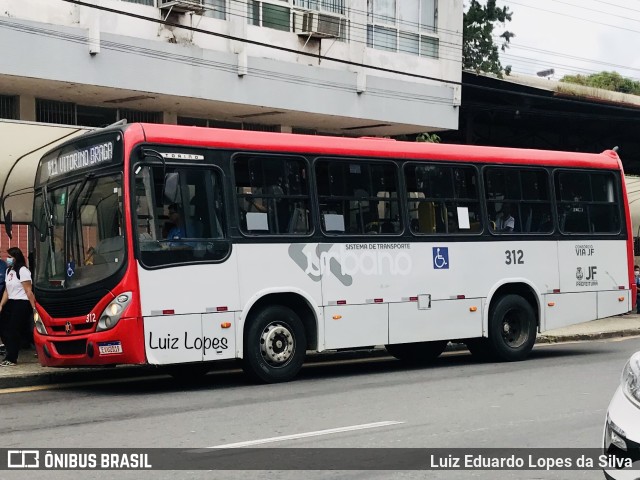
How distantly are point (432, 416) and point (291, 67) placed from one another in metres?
14.0

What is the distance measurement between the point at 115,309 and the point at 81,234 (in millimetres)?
1227

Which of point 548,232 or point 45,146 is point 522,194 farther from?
point 45,146

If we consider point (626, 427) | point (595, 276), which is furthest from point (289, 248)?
point (626, 427)

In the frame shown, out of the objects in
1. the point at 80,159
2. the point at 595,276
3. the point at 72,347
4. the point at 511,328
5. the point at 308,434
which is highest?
the point at 80,159

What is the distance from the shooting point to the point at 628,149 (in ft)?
145

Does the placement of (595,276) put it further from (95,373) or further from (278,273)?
(95,373)

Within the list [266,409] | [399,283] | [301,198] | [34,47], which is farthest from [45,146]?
[266,409]

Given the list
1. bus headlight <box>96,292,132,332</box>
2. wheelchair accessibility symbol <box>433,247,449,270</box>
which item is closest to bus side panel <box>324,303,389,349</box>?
wheelchair accessibility symbol <box>433,247,449,270</box>

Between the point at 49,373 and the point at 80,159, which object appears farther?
the point at 49,373

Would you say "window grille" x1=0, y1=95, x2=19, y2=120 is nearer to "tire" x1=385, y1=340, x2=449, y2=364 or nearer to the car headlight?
"tire" x1=385, y1=340, x2=449, y2=364

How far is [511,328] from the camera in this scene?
16.7 metres

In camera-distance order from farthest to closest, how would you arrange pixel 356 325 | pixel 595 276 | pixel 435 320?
pixel 595 276
pixel 435 320
pixel 356 325

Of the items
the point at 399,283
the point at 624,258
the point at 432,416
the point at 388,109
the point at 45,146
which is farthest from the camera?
the point at 388,109

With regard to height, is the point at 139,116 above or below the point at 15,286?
above
